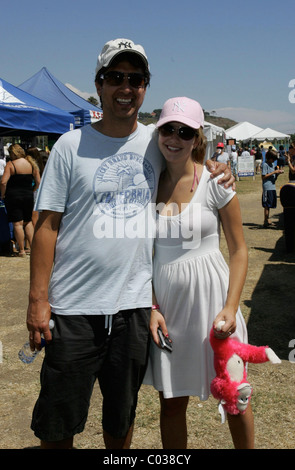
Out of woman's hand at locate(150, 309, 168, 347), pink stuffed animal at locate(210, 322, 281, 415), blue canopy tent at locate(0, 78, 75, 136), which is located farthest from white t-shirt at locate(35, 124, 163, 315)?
blue canopy tent at locate(0, 78, 75, 136)

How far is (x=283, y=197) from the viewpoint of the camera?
6465 mm

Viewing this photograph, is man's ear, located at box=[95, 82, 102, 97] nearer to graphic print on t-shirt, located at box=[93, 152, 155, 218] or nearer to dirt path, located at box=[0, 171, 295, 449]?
graphic print on t-shirt, located at box=[93, 152, 155, 218]

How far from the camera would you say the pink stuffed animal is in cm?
193

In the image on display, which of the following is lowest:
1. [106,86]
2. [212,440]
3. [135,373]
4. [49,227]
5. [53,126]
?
[212,440]

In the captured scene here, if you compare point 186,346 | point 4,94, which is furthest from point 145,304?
point 4,94

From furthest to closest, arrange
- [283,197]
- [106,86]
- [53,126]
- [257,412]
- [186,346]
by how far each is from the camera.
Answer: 1. [53,126]
2. [283,197]
3. [257,412]
4. [186,346]
5. [106,86]

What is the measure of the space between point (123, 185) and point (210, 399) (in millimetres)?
2024

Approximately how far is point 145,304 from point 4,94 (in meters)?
7.14

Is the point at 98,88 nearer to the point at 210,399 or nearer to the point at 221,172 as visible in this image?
the point at 221,172

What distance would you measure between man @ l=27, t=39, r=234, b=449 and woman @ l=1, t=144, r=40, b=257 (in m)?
5.81

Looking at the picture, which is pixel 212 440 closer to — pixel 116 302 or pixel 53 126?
pixel 116 302

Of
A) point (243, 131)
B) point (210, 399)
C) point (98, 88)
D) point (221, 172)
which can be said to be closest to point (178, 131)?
point (221, 172)

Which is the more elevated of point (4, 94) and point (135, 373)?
point (4, 94)

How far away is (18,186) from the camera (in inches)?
294
